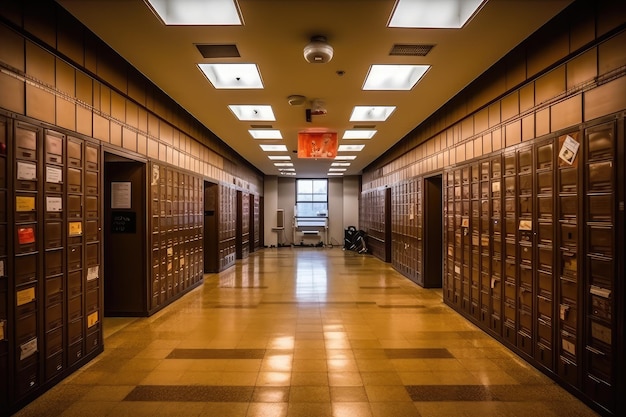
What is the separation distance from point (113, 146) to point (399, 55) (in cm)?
357

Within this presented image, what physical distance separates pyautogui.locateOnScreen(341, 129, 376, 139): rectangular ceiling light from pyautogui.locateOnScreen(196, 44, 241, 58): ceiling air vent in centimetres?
400

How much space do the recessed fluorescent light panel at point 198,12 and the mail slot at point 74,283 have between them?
2610mm

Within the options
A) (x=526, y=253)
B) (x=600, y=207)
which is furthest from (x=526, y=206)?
(x=600, y=207)

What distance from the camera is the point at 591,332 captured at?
2793mm

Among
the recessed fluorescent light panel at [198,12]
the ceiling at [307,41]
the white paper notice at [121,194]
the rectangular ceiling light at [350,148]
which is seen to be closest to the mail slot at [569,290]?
the ceiling at [307,41]

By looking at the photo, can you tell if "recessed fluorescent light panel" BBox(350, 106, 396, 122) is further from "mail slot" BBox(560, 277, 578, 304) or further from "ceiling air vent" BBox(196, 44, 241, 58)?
"mail slot" BBox(560, 277, 578, 304)

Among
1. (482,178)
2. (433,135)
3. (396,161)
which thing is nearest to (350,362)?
(482,178)

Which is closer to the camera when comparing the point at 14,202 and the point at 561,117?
the point at 14,202

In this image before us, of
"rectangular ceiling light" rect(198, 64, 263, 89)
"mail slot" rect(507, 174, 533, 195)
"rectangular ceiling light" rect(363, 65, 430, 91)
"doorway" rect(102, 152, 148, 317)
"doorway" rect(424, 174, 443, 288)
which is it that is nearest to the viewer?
"mail slot" rect(507, 174, 533, 195)

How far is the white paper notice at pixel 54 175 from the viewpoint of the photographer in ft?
10.0

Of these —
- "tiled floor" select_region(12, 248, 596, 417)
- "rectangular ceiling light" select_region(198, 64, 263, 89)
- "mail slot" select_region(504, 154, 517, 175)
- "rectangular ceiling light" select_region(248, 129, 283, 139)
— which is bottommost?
"tiled floor" select_region(12, 248, 596, 417)

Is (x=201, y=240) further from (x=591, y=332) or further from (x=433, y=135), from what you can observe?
(x=591, y=332)

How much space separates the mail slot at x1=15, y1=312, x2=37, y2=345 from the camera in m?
2.71

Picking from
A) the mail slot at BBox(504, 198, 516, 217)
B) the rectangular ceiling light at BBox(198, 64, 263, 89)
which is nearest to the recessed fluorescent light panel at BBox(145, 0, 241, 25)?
the rectangular ceiling light at BBox(198, 64, 263, 89)
